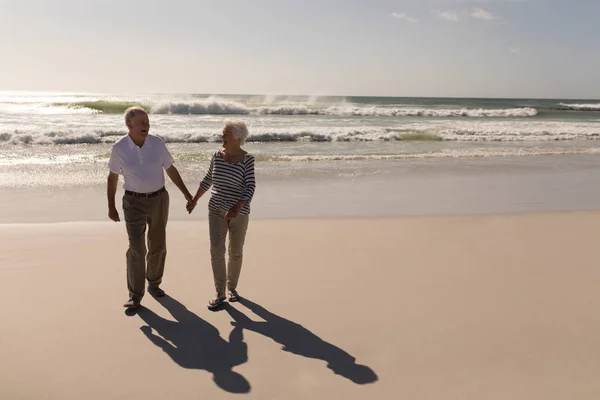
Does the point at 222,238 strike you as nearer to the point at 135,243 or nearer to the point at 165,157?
the point at 135,243

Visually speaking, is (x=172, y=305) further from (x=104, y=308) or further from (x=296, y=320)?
(x=296, y=320)

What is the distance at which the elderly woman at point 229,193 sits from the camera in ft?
12.7

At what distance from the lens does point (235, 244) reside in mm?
4145

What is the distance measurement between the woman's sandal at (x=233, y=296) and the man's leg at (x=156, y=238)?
0.62m

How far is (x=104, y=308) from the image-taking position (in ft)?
13.2

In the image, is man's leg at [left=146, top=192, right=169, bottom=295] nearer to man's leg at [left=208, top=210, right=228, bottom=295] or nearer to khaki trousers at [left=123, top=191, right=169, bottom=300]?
khaki trousers at [left=123, top=191, right=169, bottom=300]

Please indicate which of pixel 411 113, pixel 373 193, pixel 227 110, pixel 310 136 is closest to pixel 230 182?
pixel 373 193

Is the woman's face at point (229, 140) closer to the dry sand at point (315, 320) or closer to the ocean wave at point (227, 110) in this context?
the dry sand at point (315, 320)

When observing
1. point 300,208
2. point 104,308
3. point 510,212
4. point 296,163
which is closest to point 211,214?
point 104,308

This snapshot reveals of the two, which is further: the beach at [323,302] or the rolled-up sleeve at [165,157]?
the rolled-up sleeve at [165,157]

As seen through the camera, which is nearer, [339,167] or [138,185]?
[138,185]

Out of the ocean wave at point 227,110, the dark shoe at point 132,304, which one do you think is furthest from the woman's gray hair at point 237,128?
the ocean wave at point 227,110

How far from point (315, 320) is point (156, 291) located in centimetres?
147

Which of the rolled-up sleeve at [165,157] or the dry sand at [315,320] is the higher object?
the rolled-up sleeve at [165,157]
